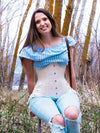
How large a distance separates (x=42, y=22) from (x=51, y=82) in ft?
2.02

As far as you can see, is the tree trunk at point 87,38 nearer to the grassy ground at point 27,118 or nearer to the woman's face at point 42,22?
the grassy ground at point 27,118

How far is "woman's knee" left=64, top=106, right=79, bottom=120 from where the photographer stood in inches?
65.5

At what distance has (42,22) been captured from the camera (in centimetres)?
212

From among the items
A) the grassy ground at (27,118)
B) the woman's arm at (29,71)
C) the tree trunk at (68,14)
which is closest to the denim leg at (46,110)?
the woman's arm at (29,71)

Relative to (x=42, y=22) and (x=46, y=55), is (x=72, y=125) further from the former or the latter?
(x=42, y=22)

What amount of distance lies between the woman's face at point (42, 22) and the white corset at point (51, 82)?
0.36 meters

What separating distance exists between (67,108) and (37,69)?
56 cm

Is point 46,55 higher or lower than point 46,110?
higher

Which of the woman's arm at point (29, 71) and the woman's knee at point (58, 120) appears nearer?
the woman's knee at point (58, 120)

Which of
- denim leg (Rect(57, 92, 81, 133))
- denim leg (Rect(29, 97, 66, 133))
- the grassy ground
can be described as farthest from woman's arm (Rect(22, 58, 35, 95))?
the grassy ground

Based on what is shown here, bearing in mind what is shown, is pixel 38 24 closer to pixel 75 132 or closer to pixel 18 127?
pixel 75 132

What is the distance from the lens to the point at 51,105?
1.81 m

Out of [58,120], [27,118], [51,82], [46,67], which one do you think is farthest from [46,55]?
[27,118]

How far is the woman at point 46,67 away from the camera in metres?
1.88
